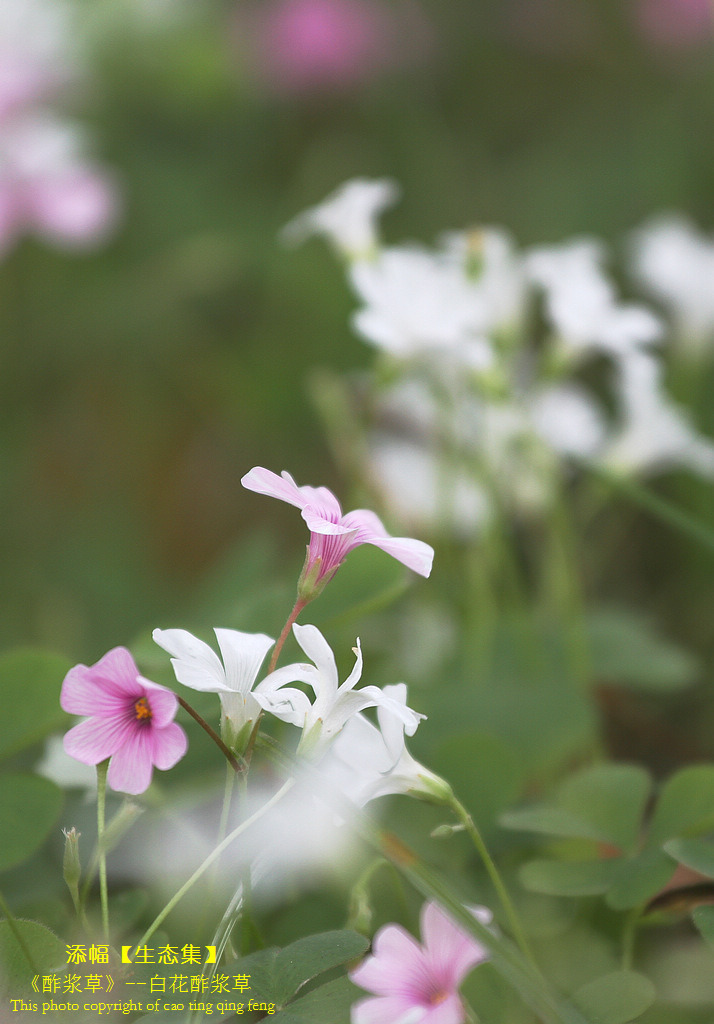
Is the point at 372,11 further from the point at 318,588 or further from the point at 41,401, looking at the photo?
the point at 318,588

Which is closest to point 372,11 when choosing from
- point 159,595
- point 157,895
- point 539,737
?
point 159,595

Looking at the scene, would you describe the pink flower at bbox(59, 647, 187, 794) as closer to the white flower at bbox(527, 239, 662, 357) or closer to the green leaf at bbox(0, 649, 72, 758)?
the green leaf at bbox(0, 649, 72, 758)

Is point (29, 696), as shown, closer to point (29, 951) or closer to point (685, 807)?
point (29, 951)

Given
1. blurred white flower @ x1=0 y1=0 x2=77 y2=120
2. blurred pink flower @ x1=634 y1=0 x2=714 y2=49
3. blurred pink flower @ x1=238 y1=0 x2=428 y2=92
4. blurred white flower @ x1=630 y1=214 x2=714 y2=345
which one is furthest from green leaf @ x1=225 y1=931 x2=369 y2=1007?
blurred pink flower @ x1=634 y1=0 x2=714 y2=49

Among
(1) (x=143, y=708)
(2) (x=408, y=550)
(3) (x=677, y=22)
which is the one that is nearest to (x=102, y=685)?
(1) (x=143, y=708)

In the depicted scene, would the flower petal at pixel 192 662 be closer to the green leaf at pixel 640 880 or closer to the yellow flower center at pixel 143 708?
the yellow flower center at pixel 143 708

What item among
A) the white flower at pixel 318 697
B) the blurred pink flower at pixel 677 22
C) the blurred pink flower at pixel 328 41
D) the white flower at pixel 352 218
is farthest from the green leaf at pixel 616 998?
the blurred pink flower at pixel 677 22

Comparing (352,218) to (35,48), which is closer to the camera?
(352,218)
